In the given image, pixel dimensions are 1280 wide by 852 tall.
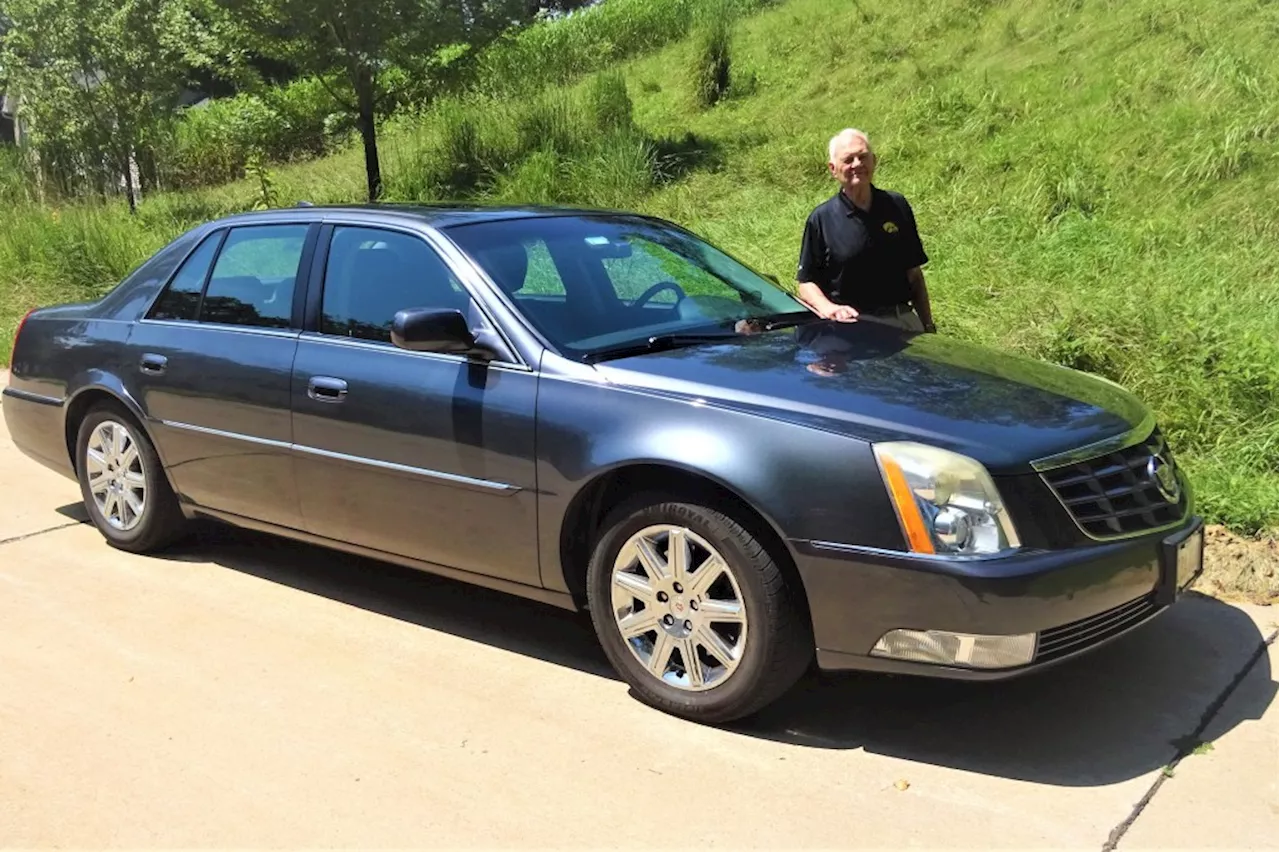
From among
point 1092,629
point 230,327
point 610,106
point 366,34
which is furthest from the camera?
point 610,106

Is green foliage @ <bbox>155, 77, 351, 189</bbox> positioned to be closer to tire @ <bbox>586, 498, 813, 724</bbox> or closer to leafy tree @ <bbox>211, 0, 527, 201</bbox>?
leafy tree @ <bbox>211, 0, 527, 201</bbox>

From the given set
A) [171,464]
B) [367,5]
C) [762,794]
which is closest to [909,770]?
[762,794]

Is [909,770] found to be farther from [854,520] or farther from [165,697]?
[165,697]

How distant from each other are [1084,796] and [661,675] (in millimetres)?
1285

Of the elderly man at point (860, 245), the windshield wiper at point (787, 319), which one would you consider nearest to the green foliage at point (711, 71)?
the elderly man at point (860, 245)

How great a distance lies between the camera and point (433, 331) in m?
4.04

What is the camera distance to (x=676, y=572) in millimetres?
3701

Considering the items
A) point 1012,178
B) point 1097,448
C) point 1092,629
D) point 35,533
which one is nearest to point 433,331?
point 1097,448

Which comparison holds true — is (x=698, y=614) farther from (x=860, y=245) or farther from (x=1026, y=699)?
(x=860, y=245)

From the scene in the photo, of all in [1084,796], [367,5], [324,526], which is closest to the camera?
[1084,796]

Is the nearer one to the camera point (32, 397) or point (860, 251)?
point (860, 251)

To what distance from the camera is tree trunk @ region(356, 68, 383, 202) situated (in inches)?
524

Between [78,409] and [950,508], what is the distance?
4257mm

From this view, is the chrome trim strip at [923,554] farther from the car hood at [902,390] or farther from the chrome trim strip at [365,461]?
the chrome trim strip at [365,461]
